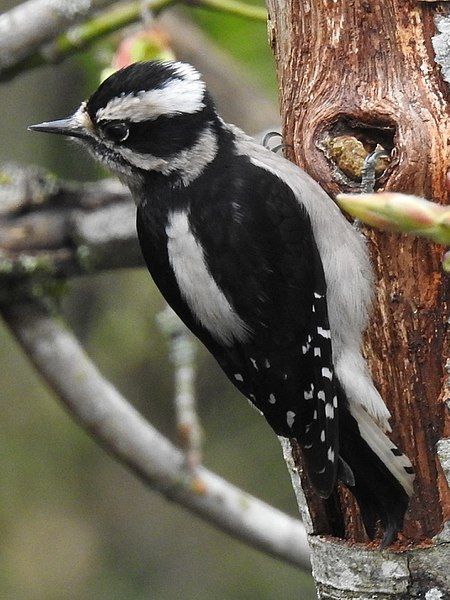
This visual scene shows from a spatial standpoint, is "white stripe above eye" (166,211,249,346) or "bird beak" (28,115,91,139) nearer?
"white stripe above eye" (166,211,249,346)

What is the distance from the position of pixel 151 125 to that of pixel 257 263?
0.45 meters

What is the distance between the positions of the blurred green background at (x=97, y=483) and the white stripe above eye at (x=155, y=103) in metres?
2.83

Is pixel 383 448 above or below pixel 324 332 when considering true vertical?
below

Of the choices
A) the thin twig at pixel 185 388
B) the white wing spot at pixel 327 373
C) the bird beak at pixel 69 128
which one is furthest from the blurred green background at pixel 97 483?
the white wing spot at pixel 327 373

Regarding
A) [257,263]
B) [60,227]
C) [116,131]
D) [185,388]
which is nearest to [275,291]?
[257,263]

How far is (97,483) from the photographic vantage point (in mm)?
6141

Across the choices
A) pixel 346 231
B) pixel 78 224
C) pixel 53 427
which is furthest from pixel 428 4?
pixel 53 427

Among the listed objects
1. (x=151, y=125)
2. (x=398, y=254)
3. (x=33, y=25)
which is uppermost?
(x=33, y=25)

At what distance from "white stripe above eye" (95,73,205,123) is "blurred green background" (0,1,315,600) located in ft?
9.28

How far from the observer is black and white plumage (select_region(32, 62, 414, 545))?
255 cm

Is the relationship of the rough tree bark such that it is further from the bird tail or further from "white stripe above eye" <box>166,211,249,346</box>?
"white stripe above eye" <box>166,211,249,346</box>

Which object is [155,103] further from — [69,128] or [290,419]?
[290,419]

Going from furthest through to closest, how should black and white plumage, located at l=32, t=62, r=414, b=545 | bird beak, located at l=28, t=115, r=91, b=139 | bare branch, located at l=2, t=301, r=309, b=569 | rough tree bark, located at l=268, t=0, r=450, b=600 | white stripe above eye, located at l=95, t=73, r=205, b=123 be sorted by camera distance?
bare branch, located at l=2, t=301, r=309, b=569
bird beak, located at l=28, t=115, r=91, b=139
white stripe above eye, located at l=95, t=73, r=205, b=123
black and white plumage, located at l=32, t=62, r=414, b=545
rough tree bark, located at l=268, t=0, r=450, b=600

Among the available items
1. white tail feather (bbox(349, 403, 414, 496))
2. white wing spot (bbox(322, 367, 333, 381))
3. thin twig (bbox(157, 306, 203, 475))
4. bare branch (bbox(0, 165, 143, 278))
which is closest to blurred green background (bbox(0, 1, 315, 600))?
thin twig (bbox(157, 306, 203, 475))
